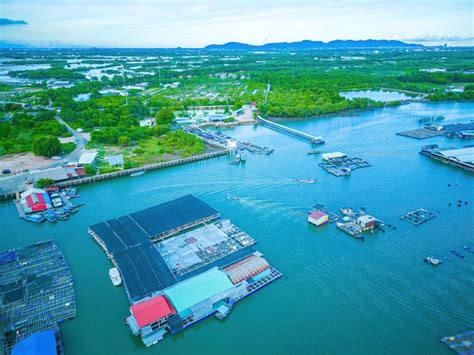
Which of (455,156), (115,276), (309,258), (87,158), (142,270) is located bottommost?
(309,258)

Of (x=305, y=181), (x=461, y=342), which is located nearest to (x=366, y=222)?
(x=305, y=181)

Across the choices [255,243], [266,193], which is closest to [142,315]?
[255,243]

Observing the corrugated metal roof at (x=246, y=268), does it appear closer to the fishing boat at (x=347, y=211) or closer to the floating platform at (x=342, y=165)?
the fishing boat at (x=347, y=211)

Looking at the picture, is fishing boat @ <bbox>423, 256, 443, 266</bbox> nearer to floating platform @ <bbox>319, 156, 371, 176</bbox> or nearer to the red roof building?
floating platform @ <bbox>319, 156, 371, 176</bbox>

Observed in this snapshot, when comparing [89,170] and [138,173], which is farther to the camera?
[138,173]

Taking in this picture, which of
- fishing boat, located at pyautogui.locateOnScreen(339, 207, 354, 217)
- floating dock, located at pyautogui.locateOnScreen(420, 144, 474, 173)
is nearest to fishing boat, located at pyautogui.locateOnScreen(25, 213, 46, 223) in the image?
fishing boat, located at pyautogui.locateOnScreen(339, 207, 354, 217)

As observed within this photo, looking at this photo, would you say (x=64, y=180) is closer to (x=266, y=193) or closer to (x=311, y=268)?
(x=266, y=193)

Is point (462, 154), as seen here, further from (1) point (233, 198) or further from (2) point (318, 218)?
(1) point (233, 198)
